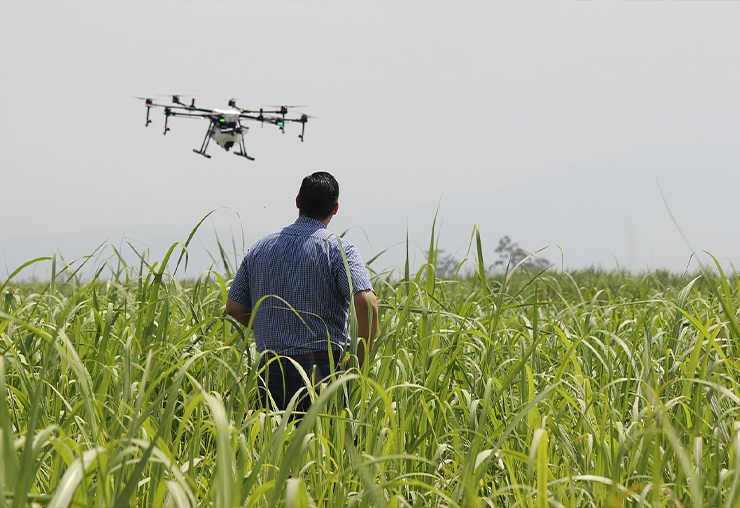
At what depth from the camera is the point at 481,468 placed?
1961 millimetres

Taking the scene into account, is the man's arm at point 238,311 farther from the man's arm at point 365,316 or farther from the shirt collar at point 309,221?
the man's arm at point 365,316

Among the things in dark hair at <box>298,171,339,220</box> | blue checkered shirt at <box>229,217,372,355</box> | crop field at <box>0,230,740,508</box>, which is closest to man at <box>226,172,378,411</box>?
blue checkered shirt at <box>229,217,372,355</box>

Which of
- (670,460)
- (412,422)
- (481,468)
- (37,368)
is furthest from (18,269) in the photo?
(670,460)

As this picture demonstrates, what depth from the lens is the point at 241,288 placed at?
3.61 m

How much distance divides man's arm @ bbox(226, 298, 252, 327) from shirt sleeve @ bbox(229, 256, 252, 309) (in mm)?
25

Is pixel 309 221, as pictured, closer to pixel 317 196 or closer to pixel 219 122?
pixel 317 196

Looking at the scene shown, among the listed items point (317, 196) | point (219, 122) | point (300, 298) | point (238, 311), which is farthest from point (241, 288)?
point (219, 122)

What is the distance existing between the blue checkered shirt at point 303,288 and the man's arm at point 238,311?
0.09m

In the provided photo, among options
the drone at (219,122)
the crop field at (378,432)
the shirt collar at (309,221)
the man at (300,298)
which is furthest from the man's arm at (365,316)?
the drone at (219,122)

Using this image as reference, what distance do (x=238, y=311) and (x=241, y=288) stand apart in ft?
0.42

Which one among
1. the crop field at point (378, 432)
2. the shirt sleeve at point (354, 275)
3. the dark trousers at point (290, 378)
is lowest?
the dark trousers at point (290, 378)

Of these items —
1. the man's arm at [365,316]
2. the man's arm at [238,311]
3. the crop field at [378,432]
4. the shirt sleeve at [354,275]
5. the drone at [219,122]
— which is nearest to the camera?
the crop field at [378,432]

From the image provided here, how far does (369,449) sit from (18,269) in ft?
5.13

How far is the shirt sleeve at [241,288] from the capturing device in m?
3.60
